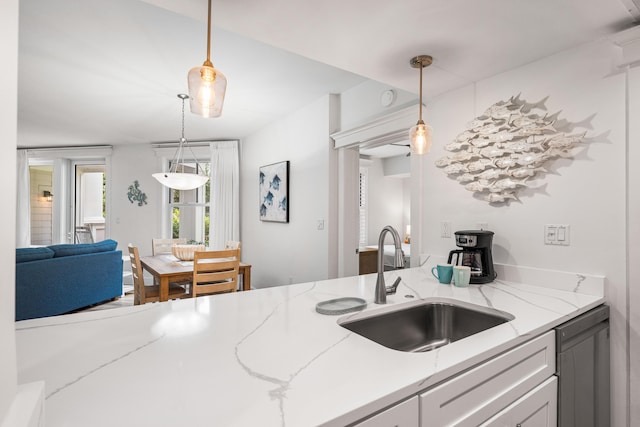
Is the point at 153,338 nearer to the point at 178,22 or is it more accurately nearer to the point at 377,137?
the point at 178,22

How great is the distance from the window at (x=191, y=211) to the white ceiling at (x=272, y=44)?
1785mm

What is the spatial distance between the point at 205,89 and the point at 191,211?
4.91 metres

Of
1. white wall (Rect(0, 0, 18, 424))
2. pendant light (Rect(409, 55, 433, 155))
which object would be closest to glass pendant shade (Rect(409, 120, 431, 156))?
pendant light (Rect(409, 55, 433, 155))

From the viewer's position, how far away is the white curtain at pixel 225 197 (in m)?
5.14

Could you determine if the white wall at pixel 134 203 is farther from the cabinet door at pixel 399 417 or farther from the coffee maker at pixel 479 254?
the cabinet door at pixel 399 417

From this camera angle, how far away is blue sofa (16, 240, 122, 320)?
10.8 ft

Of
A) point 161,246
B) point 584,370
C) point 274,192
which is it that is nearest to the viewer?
point 584,370

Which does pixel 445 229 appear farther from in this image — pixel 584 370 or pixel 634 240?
pixel 584 370

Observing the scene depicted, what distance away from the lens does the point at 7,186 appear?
51 cm

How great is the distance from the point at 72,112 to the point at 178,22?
9.36ft

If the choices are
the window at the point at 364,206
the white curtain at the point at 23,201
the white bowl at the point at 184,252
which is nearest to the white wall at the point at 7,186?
the white bowl at the point at 184,252

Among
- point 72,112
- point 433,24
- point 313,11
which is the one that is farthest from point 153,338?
point 72,112

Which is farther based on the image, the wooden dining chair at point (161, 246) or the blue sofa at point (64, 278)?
the wooden dining chair at point (161, 246)

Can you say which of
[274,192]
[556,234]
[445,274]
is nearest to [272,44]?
[445,274]
